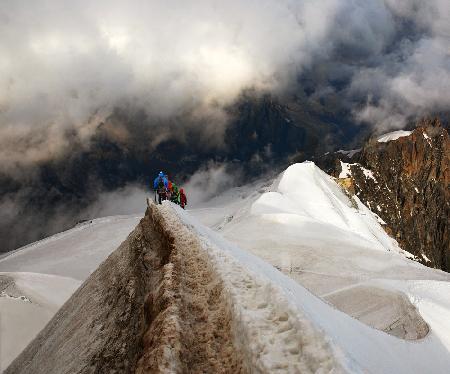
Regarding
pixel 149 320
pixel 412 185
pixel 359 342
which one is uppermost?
pixel 149 320

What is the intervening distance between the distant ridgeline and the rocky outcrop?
99260 millimetres

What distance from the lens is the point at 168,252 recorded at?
34.7 ft

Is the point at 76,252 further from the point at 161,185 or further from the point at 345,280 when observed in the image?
the point at 345,280

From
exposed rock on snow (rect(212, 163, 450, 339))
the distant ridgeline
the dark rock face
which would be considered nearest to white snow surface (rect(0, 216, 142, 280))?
exposed rock on snow (rect(212, 163, 450, 339))

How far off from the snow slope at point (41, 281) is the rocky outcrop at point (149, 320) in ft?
15.4

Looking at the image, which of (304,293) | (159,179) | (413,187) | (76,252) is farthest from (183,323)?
(413,187)

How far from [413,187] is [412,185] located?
1063 mm

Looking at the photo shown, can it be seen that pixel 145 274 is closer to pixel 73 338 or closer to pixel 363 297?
pixel 73 338

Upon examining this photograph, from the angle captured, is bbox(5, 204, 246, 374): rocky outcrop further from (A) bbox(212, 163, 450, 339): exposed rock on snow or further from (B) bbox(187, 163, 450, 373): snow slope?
(A) bbox(212, 163, 450, 339): exposed rock on snow

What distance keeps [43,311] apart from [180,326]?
15.9 meters

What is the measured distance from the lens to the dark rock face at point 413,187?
13225 cm

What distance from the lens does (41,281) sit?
2616 cm

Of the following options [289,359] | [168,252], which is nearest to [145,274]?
[168,252]

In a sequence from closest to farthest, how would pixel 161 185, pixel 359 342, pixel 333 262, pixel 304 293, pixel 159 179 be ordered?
pixel 359 342 → pixel 304 293 → pixel 159 179 → pixel 161 185 → pixel 333 262
